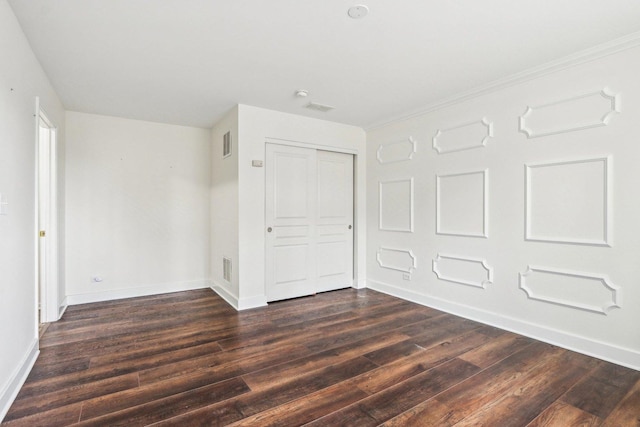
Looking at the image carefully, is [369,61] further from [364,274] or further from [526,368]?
[364,274]

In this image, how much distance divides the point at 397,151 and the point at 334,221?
136 centimetres

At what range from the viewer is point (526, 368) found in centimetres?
240

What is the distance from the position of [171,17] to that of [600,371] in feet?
13.3

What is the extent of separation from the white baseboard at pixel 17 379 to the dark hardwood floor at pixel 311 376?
5 cm

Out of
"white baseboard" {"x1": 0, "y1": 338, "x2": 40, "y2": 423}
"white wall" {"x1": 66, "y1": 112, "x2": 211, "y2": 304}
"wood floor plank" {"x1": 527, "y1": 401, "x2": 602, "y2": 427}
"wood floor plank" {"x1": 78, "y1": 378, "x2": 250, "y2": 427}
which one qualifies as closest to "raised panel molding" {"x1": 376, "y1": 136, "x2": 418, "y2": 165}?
"white wall" {"x1": 66, "y1": 112, "x2": 211, "y2": 304}

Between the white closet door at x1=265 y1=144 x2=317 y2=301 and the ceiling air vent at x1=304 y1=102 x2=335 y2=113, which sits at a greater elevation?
the ceiling air vent at x1=304 y1=102 x2=335 y2=113

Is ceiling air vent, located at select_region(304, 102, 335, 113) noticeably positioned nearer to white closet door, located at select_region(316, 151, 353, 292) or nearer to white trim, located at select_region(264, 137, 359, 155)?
white trim, located at select_region(264, 137, 359, 155)

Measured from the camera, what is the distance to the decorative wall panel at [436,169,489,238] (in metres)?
3.36

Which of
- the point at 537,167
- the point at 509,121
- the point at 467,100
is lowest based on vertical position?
the point at 537,167

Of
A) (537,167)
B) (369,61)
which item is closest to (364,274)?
(537,167)

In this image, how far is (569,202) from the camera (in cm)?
272

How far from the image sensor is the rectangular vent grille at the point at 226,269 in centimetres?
417

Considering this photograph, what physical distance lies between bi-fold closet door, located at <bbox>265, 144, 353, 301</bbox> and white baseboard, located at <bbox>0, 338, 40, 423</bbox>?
2.29 metres

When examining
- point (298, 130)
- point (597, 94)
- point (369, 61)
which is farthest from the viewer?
point (298, 130)
